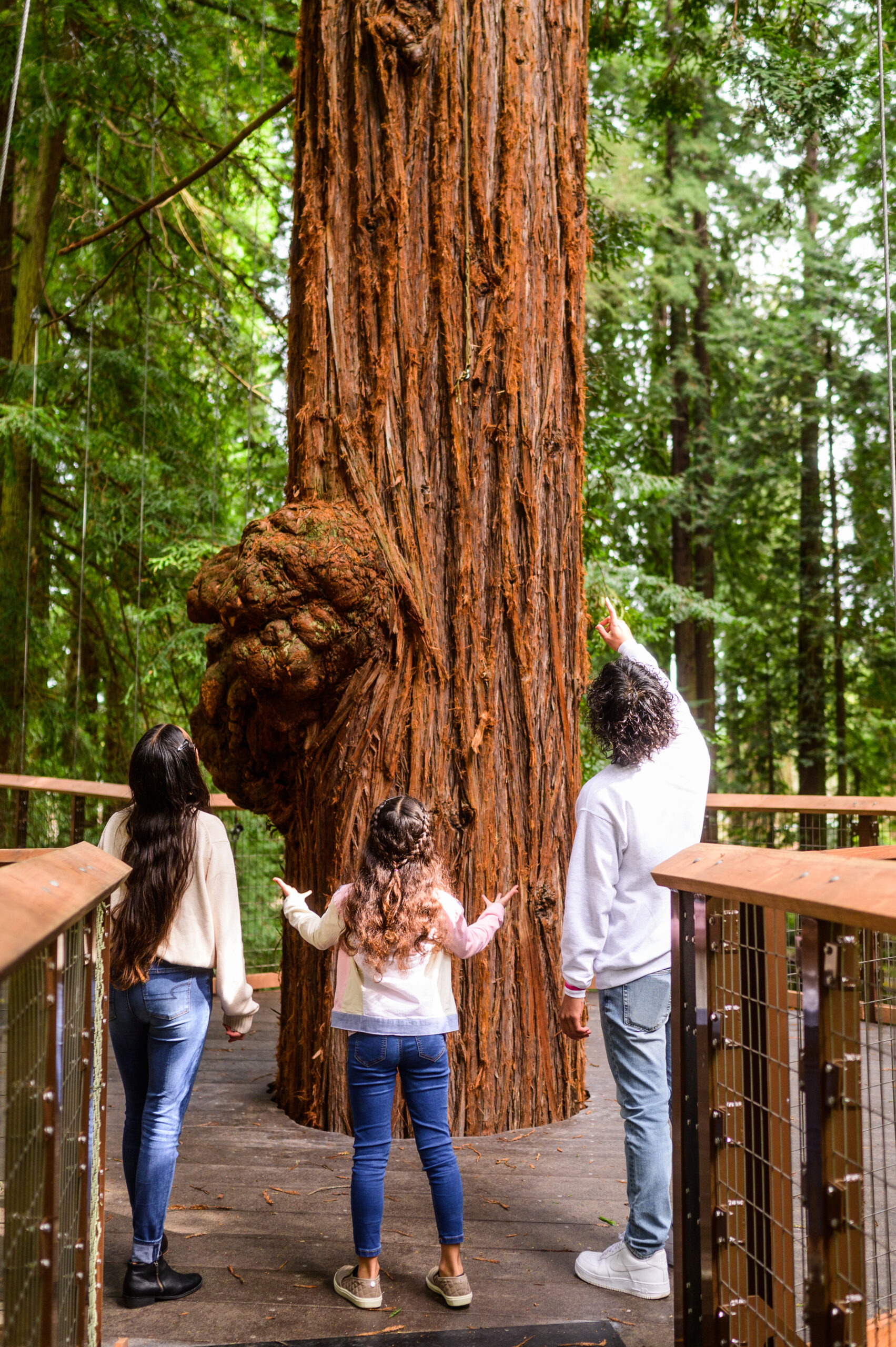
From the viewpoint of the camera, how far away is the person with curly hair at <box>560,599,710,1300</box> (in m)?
2.76

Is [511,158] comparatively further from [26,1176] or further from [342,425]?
[26,1176]

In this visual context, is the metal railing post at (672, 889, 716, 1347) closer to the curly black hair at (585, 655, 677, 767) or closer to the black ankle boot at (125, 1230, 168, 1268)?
the curly black hair at (585, 655, 677, 767)

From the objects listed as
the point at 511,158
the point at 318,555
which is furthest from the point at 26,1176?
the point at 511,158

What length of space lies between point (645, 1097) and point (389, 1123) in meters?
0.67

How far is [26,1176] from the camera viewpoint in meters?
1.60

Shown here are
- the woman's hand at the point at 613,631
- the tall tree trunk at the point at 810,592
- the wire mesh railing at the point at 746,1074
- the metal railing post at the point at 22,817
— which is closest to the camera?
the wire mesh railing at the point at 746,1074

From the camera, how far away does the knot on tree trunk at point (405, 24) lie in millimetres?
4078

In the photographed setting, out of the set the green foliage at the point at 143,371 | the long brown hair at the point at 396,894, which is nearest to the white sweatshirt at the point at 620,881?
the long brown hair at the point at 396,894

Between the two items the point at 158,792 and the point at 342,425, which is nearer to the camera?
the point at 158,792

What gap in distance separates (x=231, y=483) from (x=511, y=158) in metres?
7.00

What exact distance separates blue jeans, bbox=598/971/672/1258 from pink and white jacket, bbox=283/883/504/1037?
405 mm

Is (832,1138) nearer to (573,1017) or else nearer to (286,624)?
(573,1017)

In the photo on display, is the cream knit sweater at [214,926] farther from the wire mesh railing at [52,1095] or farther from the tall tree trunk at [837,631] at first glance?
the tall tree trunk at [837,631]

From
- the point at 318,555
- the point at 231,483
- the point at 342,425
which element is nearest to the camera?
the point at 318,555
